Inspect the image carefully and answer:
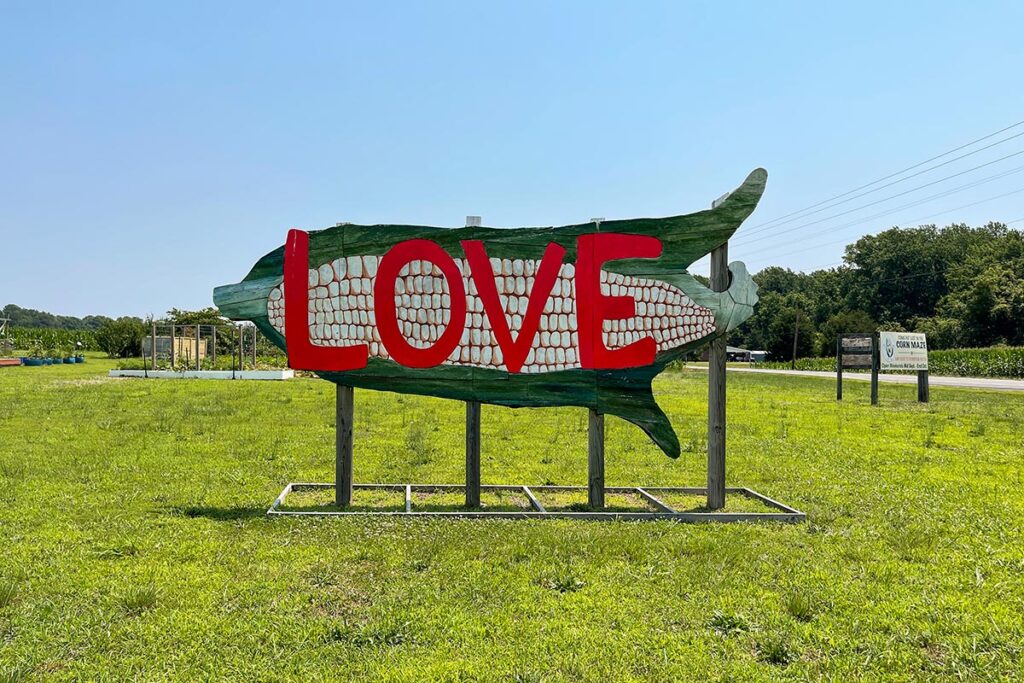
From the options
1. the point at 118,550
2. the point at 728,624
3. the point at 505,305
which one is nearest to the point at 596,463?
the point at 505,305

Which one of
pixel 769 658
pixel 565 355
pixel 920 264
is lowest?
pixel 769 658

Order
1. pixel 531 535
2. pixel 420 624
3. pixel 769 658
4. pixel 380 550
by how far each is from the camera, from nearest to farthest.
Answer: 1. pixel 769 658
2. pixel 420 624
3. pixel 380 550
4. pixel 531 535

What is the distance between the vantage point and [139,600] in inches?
167

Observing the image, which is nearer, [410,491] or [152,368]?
[410,491]

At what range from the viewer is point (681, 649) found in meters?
3.71

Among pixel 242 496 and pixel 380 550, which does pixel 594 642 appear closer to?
pixel 380 550

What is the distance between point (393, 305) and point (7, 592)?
12.4 ft

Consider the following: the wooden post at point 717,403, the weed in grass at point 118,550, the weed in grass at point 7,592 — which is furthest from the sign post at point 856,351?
the weed in grass at point 7,592

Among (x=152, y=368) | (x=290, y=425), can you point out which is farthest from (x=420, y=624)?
(x=152, y=368)

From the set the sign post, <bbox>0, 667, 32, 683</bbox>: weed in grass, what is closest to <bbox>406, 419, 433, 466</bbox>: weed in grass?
<bbox>0, 667, 32, 683</bbox>: weed in grass

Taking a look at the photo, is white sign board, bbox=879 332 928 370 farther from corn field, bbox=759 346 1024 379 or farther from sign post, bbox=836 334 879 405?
corn field, bbox=759 346 1024 379

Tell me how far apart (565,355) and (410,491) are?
7.33 feet

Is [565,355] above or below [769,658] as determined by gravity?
above

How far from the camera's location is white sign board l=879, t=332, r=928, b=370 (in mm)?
20125
